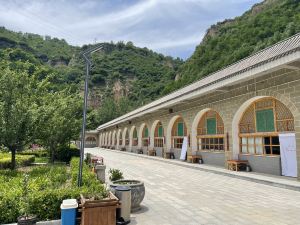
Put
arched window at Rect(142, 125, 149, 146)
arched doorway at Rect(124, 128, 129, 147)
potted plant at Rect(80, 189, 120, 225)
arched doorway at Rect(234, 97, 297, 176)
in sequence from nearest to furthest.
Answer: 1. potted plant at Rect(80, 189, 120, 225)
2. arched doorway at Rect(234, 97, 297, 176)
3. arched window at Rect(142, 125, 149, 146)
4. arched doorway at Rect(124, 128, 129, 147)

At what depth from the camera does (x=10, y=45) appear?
325 ft

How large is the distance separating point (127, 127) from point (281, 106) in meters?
28.5

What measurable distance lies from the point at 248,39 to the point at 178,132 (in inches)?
1598

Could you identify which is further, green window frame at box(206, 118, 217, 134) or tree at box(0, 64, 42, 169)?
green window frame at box(206, 118, 217, 134)

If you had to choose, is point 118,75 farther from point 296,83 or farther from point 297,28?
point 296,83

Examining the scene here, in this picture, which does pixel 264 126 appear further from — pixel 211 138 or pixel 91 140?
pixel 91 140

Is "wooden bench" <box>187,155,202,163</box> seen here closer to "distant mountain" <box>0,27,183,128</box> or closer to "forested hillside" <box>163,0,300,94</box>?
"forested hillside" <box>163,0,300,94</box>

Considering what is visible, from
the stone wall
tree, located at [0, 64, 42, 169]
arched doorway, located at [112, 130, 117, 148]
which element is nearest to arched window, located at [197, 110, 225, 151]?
the stone wall

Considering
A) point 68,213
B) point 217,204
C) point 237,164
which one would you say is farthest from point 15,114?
point 237,164

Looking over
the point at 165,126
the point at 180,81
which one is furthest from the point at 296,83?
the point at 180,81

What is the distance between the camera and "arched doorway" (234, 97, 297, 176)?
12016 mm

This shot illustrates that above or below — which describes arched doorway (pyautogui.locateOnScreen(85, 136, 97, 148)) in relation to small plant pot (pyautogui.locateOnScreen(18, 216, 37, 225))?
above

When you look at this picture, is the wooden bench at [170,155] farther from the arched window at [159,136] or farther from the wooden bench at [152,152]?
the wooden bench at [152,152]

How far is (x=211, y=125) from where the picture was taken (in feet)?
58.1
